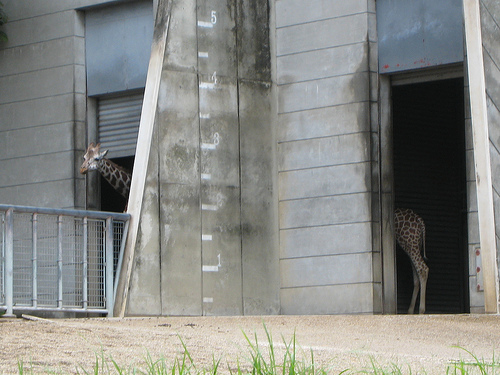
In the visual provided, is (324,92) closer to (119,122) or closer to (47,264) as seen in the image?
(119,122)

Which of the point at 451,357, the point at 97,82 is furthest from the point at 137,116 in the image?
the point at 451,357

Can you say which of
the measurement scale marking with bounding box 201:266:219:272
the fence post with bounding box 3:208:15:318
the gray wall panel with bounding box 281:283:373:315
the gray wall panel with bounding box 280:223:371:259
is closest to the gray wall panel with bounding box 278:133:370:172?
the gray wall panel with bounding box 280:223:371:259

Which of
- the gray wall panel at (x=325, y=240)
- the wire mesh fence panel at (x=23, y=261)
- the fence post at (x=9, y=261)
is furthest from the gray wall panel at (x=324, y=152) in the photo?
the fence post at (x=9, y=261)

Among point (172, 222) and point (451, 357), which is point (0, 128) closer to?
point (172, 222)

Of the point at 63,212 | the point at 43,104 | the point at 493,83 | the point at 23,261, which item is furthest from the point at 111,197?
the point at 493,83

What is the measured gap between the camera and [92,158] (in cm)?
1532

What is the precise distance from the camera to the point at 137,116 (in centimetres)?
1589

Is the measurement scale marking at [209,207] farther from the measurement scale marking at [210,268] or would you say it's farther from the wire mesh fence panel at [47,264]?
the wire mesh fence panel at [47,264]

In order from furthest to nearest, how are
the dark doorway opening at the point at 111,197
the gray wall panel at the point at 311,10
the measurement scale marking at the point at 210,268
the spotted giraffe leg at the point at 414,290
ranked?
1. the dark doorway opening at the point at 111,197
2. the spotted giraffe leg at the point at 414,290
3. the gray wall panel at the point at 311,10
4. the measurement scale marking at the point at 210,268

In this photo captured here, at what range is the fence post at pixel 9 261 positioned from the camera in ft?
34.9

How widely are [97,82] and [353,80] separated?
4.24 m

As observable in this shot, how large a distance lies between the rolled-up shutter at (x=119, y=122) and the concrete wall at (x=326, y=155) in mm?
2531

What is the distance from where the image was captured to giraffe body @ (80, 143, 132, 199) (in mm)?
15273

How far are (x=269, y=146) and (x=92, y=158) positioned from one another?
8.87 ft
